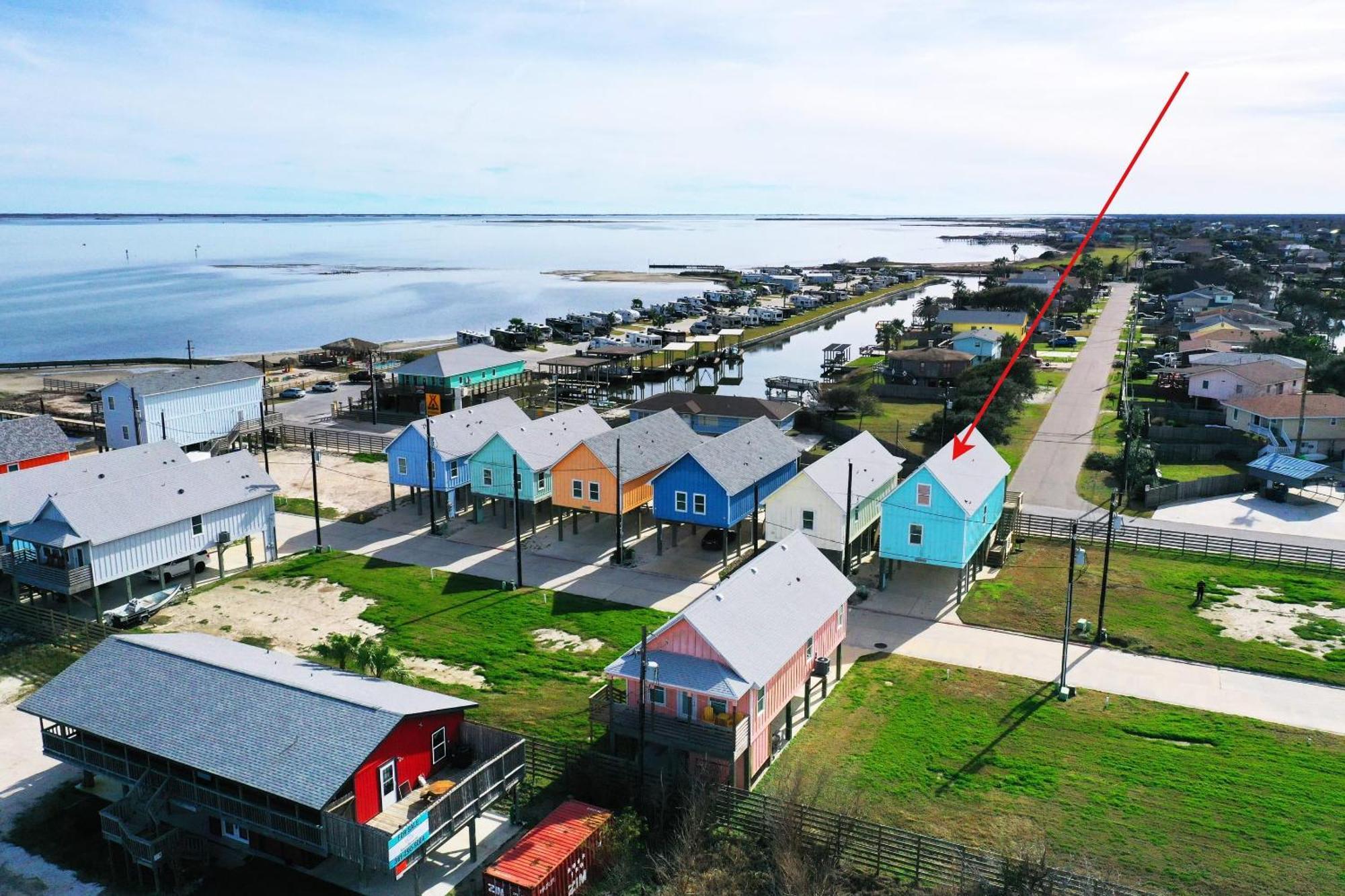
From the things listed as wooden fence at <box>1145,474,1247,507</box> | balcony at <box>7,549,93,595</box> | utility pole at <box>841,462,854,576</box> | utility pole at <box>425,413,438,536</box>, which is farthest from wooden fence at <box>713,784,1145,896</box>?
wooden fence at <box>1145,474,1247,507</box>

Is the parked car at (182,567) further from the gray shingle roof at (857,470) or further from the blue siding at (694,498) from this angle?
the gray shingle roof at (857,470)

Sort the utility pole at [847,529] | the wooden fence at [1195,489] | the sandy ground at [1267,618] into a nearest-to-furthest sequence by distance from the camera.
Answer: the sandy ground at [1267,618] < the utility pole at [847,529] < the wooden fence at [1195,489]

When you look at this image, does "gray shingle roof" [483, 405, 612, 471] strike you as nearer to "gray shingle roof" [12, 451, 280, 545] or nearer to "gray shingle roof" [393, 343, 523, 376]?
"gray shingle roof" [12, 451, 280, 545]

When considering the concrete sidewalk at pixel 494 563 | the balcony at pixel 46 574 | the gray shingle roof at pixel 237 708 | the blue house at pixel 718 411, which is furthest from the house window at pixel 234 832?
the blue house at pixel 718 411

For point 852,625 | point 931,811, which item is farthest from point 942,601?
point 931,811

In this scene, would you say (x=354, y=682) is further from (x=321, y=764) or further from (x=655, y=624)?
(x=655, y=624)

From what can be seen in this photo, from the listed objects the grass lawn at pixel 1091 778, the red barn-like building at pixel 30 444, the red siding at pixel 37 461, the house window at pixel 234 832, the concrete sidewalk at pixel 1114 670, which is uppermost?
the red barn-like building at pixel 30 444
